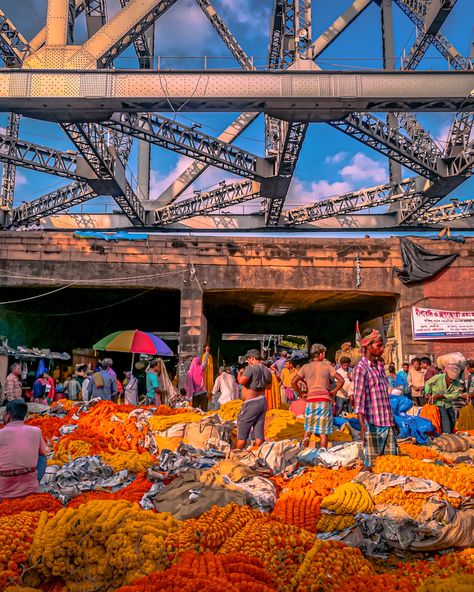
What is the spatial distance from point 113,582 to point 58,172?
20.5m

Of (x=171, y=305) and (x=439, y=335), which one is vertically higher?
(x=171, y=305)

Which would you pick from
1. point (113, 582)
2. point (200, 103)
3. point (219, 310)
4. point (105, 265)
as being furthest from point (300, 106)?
point (113, 582)

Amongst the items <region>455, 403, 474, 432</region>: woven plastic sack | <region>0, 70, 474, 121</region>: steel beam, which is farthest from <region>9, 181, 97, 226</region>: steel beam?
<region>455, 403, 474, 432</region>: woven plastic sack

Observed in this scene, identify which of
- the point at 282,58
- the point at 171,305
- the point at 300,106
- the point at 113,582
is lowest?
the point at 113,582

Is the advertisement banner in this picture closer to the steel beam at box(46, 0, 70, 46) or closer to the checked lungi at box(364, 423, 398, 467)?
the checked lungi at box(364, 423, 398, 467)

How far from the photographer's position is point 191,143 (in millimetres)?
18062

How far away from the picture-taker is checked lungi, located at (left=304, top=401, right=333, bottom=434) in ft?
23.6

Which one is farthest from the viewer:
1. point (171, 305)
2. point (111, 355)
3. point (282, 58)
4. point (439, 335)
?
point (111, 355)

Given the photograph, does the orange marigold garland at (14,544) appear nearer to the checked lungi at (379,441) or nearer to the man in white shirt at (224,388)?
the checked lungi at (379,441)

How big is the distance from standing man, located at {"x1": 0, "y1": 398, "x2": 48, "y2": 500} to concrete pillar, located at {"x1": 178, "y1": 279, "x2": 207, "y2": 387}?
36.4 feet

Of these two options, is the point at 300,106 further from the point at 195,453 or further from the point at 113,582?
the point at 113,582

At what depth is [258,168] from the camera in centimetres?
2017

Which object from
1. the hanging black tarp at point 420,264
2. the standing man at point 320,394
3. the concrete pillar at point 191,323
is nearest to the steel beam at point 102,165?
the concrete pillar at point 191,323

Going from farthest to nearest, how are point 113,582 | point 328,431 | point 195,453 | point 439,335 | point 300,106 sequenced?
point 439,335, point 300,106, point 328,431, point 195,453, point 113,582
